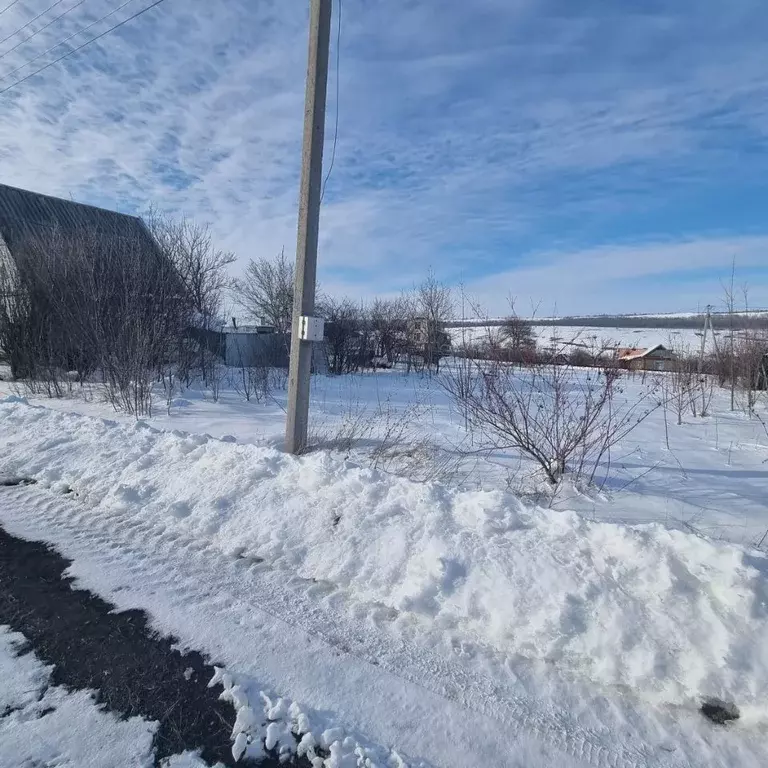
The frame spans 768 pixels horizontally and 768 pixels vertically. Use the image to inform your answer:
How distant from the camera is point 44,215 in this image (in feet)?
69.3

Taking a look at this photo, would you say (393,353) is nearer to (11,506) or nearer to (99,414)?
(99,414)

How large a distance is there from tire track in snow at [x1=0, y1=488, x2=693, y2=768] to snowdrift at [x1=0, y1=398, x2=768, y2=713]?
7.2 inches

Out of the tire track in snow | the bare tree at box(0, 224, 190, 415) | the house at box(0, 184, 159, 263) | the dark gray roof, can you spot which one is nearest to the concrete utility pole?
the tire track in snow

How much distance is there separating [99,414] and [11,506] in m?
4.83

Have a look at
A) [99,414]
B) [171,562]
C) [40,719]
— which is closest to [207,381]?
[99,414]

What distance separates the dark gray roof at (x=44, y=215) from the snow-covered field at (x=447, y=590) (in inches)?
682

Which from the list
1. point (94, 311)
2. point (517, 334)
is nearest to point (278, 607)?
point (517, 334)

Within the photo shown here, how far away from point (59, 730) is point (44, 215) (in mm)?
25380

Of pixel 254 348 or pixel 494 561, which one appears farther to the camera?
pixel 254 348

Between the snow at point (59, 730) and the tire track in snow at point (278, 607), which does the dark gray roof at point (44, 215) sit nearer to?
the tire track in snow at point (278, 607)

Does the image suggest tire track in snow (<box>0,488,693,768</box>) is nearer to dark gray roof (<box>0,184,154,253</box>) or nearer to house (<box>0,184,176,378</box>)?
house (<box>0,184,176,378</box>)

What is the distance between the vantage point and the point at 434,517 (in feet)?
11.3

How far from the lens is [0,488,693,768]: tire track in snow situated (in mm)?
2096

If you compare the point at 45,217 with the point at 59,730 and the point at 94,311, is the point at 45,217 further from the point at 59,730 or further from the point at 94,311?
the point at 59,730
